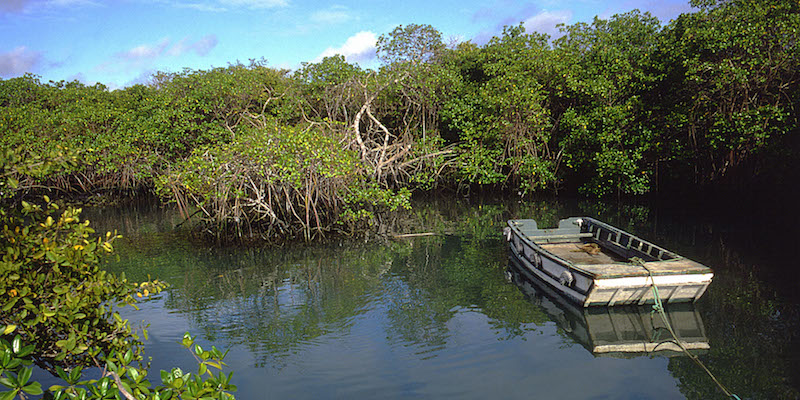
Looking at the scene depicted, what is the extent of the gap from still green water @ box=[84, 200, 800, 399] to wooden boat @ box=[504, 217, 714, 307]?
1.21 ft

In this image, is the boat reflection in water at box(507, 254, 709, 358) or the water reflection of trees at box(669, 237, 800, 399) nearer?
the water reflection of trees at box(669, 237, 800, 399)

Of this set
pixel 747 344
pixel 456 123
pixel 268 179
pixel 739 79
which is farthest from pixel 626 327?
pixel 456 123

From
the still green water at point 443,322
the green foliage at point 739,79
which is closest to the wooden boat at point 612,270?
the still green water at point 443,322

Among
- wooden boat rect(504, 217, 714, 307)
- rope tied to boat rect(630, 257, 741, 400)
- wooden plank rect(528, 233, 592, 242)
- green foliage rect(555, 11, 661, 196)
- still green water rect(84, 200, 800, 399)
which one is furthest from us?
green foliage rect(555, 11, 661, 196)

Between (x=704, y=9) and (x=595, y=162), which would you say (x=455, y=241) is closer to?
(x=595, y=162)

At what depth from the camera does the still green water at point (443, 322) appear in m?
6.85

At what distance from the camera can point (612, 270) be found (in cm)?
886

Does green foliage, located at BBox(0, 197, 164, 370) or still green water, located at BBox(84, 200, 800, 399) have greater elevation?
green foliage, located at BBox(0, 197, 164, 370)

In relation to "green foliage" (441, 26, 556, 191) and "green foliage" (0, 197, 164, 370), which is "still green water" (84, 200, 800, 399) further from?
"green foliage" (441, 26, 556, 191)

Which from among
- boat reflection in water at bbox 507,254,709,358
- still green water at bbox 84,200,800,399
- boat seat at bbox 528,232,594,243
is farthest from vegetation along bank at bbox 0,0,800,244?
boat reflection in water at bbox 507,254,709,358

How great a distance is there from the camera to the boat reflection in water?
781 centimetres

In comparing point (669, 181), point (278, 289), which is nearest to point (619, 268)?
point (278, 289)

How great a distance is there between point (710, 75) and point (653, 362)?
14.7 metres

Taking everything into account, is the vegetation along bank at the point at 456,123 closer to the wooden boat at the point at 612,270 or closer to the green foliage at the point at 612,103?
the green foliage at the point at 612,103
